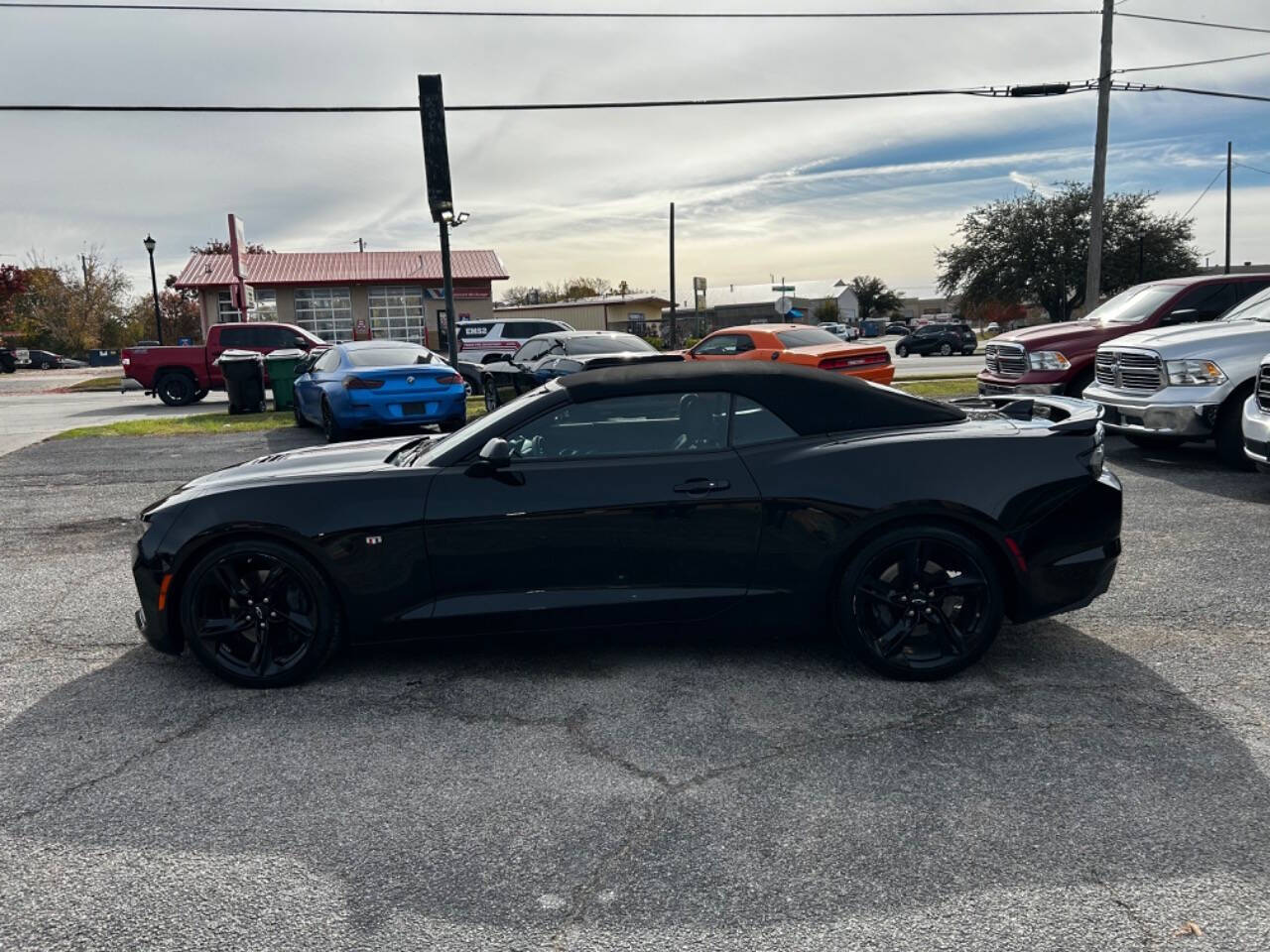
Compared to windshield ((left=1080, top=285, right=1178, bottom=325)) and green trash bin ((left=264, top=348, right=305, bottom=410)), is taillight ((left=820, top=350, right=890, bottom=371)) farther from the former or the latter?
green trash bin ((left=264, top=348, right=305, bottom=410))

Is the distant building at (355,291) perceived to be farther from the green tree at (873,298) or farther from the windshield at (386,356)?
the green tree at (873,298)

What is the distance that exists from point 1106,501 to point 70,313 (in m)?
73.1

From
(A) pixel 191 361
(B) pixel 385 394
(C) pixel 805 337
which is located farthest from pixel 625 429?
(A) pixel 191 361

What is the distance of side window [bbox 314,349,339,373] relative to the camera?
44.3 ft

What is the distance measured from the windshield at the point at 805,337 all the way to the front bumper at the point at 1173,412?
21.5ft

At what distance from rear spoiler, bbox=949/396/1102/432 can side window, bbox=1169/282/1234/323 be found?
25.9 ft

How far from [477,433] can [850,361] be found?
11.1 m

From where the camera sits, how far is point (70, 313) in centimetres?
6512

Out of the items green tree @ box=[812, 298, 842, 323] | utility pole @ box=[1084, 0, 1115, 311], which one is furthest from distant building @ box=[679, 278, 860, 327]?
utility pole @ box=[1084, 0, 1115, 311]

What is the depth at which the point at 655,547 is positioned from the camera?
14.0ft

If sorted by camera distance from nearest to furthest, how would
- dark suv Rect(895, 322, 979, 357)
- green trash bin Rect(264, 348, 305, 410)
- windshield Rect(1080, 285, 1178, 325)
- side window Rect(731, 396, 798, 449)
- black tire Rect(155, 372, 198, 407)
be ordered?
side window Rect(731, 396, 798, 449), windshield Rect(1080, 285, 1178, 325), green trash bin Rect(264, 348, 305, 410), black tire Rect(155, 372, 198, 407), dark suv Rect(895, 322, 979, 357)

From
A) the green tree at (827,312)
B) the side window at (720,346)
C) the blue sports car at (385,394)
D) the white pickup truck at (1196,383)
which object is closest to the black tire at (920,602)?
the white pickup truck at (1196,383)

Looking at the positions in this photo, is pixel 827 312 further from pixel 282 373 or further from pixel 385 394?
pixel 385 394

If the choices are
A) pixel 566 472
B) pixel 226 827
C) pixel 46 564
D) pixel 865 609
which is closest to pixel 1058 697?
pixel 865 609
